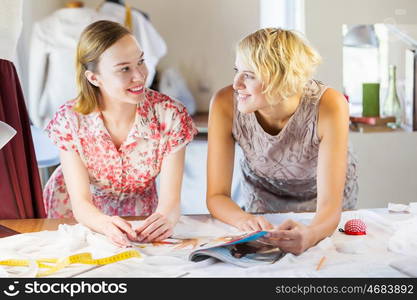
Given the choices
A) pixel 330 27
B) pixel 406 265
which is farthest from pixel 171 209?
pixel 330 27

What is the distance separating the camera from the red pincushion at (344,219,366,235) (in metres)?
1.10

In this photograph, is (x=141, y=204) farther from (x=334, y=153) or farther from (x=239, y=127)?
(x=334, y=153)

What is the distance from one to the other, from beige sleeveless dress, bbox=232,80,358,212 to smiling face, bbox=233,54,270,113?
11 cm

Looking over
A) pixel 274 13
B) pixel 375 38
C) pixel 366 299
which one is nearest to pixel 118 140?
pixel 366 299

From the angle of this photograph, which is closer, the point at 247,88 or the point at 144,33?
the point at 247,88

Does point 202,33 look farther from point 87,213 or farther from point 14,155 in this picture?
point 87,213

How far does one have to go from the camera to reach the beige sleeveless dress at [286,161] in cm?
127

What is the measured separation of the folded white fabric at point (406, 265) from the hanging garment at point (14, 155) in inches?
31.7

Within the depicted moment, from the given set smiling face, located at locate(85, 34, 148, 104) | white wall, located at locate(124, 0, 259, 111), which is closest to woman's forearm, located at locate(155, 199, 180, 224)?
smiling face, located at locate(85, 34, 148, 104)

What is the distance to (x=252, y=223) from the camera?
3.65 ft

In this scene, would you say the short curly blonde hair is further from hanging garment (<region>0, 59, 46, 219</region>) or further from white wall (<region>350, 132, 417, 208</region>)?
white wall (<region>350, 132, 417, 208</region>)

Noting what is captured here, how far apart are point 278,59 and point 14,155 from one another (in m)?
0.62

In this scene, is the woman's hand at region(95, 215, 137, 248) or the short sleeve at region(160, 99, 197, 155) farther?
the short sleeve at region(160, 99, 197, 155)

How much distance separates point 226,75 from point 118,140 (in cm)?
217
